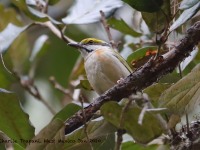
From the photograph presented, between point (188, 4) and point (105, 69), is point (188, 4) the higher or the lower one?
the higher one

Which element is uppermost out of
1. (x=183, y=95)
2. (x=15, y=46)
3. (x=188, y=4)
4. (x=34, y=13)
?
(x=188, y=4)

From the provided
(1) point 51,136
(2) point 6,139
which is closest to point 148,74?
(1) point 51,136

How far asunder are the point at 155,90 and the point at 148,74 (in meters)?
0.14

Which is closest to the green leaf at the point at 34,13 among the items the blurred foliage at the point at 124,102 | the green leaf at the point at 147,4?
the blurred foliage at the point at 124,102

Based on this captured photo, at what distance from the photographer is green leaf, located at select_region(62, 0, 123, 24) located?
275 cm

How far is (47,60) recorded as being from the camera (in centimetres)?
453

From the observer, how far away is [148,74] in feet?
6.07

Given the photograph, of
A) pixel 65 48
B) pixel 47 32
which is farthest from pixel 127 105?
pixel 47 32

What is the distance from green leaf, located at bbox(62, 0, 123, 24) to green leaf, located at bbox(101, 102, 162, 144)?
1115mm

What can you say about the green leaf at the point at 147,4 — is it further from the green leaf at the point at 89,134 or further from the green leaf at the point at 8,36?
the green leaf at the point at 8,36

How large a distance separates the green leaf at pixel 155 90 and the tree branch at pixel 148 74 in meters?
0.02

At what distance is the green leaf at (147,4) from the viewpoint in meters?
1.90

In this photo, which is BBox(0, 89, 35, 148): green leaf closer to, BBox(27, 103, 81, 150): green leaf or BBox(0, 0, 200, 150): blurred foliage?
BBox(0, 0, 200, 150): blurred foliage

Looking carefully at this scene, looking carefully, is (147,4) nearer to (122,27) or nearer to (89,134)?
(89,134)
